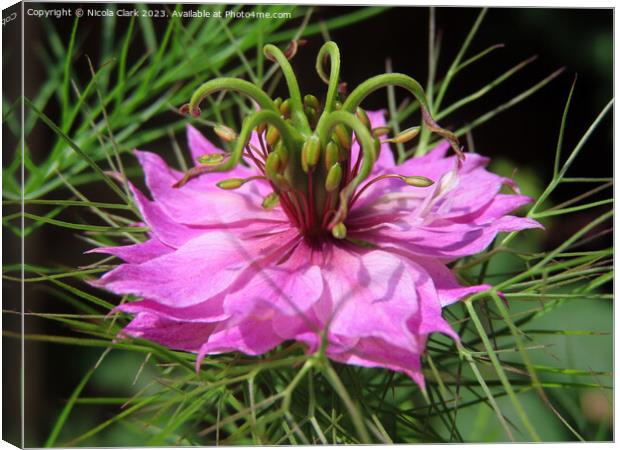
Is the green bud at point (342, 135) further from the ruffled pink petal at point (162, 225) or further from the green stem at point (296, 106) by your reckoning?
the ruffled pink petal at point (162, 225)

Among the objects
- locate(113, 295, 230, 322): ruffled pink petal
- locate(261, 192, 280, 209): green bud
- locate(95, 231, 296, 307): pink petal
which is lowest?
locate(113, 295, 230, 322): ruffled pink petal

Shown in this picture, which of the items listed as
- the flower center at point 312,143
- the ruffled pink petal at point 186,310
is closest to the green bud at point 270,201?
the flower center at point 312,143

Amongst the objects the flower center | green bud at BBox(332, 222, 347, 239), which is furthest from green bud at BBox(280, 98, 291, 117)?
green bud at BBox(332, 222, 347, 239)

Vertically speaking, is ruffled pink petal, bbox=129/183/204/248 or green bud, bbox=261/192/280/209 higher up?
green bud, bbox=261/192/280/209

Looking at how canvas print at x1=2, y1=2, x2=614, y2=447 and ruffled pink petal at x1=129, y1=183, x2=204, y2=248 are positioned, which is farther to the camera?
ruffled pink petal at x1=129, y1=183, x2=204, y2=248

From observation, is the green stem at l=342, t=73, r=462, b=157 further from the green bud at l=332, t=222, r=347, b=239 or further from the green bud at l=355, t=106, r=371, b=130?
the green bud at l=332, t=222, r=347, b=239

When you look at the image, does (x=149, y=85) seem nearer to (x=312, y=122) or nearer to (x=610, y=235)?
(x=312, y=122)

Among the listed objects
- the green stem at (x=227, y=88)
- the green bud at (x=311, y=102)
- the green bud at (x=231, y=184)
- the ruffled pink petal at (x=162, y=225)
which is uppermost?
the green stem at (x=227, y=88)
